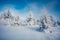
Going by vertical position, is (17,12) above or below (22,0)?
below

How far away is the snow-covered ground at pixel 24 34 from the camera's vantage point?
1569 mm

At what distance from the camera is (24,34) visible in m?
1.58

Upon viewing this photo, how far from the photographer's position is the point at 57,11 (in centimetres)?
160

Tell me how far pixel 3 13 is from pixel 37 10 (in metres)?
0.56

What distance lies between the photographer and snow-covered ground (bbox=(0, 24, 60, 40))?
5.15 feet

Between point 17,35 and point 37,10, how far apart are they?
0.52m

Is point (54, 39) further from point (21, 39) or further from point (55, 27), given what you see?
point (21, 39)

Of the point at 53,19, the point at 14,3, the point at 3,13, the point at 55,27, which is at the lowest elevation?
the point at 55,27

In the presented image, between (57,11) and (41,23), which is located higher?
(57,11)

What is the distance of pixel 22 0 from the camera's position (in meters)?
1.65

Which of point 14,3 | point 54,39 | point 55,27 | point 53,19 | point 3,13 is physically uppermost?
point 14,3

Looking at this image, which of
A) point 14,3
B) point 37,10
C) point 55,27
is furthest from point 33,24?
point 14,3

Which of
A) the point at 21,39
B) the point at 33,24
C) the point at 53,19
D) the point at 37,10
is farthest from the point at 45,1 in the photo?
the point at 21,39

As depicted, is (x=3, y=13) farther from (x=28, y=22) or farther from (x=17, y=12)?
(x=28, y=22)
